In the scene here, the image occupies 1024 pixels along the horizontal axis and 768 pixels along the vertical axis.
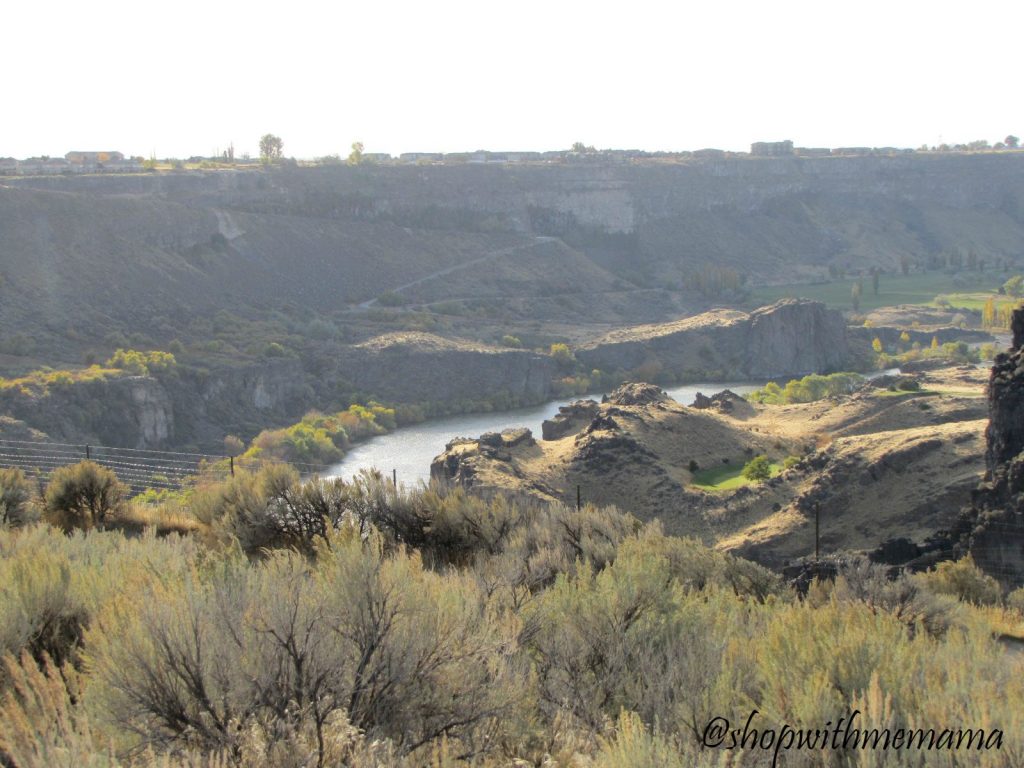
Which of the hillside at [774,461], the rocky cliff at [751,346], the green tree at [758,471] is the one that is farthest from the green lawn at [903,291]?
the green tree at [758,471]

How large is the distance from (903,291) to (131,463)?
67974mm

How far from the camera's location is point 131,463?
127 feet

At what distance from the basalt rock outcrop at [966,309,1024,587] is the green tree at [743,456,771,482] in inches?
293

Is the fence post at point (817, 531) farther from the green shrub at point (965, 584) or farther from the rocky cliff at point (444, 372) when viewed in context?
the rocky cliff at point (444, 372)

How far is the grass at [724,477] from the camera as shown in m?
32.0

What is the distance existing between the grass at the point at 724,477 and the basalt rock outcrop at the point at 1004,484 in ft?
25.6

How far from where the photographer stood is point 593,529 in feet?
57.7

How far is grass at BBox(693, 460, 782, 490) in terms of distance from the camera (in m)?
32.0

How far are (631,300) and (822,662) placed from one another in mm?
76485

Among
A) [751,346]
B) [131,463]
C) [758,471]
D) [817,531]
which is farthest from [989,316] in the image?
[817,531]

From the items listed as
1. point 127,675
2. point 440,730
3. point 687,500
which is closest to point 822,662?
point 440,730

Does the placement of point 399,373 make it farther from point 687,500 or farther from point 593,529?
point 593,529

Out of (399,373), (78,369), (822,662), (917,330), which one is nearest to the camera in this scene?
(822,662)

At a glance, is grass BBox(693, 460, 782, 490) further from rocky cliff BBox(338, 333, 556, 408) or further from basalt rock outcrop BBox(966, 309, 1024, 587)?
rocky cliff BBox(338, 333, 556, 408)
